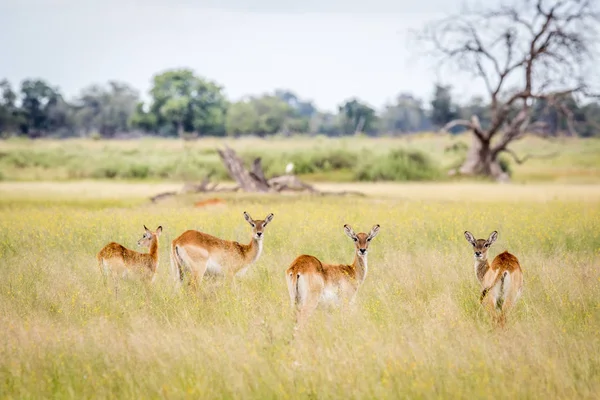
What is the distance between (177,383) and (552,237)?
10577 millimetres

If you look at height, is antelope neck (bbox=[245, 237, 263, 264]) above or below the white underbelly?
above

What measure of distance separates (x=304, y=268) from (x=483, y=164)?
36382 millimetres

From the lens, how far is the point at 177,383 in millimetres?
6547

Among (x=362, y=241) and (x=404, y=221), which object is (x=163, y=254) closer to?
(x=362, y=241)

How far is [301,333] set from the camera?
25.1ft

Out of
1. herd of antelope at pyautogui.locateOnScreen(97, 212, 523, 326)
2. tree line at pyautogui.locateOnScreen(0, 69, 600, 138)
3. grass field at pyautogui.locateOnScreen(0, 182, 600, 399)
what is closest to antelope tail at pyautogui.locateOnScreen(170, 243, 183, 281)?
herd of antelope at pyautogui.locateOnScreen(97, 212, 523, 326)

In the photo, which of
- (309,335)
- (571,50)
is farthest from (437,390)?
(571,50)

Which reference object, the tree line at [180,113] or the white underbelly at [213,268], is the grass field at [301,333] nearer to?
the white underbelly at [213,268]

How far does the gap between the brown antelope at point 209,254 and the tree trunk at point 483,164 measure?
1338 inches

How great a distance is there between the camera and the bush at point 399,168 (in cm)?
4212

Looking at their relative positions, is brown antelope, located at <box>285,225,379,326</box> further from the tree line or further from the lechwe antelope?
the tree line

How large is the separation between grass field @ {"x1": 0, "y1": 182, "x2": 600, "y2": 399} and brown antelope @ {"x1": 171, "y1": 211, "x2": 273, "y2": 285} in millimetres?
279

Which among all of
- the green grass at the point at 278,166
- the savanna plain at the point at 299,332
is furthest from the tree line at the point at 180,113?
the savanna plain at the point at 299,332

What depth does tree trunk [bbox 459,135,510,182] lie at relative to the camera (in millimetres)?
42062
